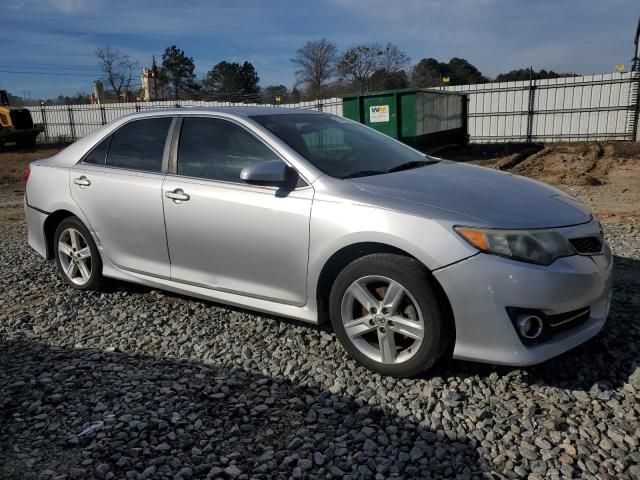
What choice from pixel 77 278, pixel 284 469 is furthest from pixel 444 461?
pixel 77 278

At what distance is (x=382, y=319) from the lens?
3.12 meters

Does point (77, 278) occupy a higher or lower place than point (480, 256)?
lower

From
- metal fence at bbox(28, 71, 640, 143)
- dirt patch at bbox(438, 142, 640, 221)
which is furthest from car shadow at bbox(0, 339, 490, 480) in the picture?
metal fence at bbox(28, 71, 640, 143)

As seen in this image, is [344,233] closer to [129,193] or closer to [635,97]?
[129,193]

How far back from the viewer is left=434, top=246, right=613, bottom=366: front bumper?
9.04 feet

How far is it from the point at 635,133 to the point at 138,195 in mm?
21857

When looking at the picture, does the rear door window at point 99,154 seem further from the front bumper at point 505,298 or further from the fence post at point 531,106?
the fence post at point 531,106

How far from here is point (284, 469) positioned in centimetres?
244

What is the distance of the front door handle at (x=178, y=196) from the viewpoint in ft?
12.6

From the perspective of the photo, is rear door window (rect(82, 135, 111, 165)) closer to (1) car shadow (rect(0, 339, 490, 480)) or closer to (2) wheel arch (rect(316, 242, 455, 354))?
(1) car shadow (rect(0, 339, 490, 480))

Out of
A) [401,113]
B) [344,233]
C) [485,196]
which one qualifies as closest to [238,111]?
[344,233]

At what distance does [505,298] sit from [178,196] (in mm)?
2334

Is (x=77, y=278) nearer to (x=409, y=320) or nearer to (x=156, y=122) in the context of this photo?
(x=156, y=122)

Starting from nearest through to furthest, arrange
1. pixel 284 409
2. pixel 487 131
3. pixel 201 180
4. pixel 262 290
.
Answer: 1. pixel 284 409
2. pixel 262 290
3. pixel 201 180
4. pixel 487 131
